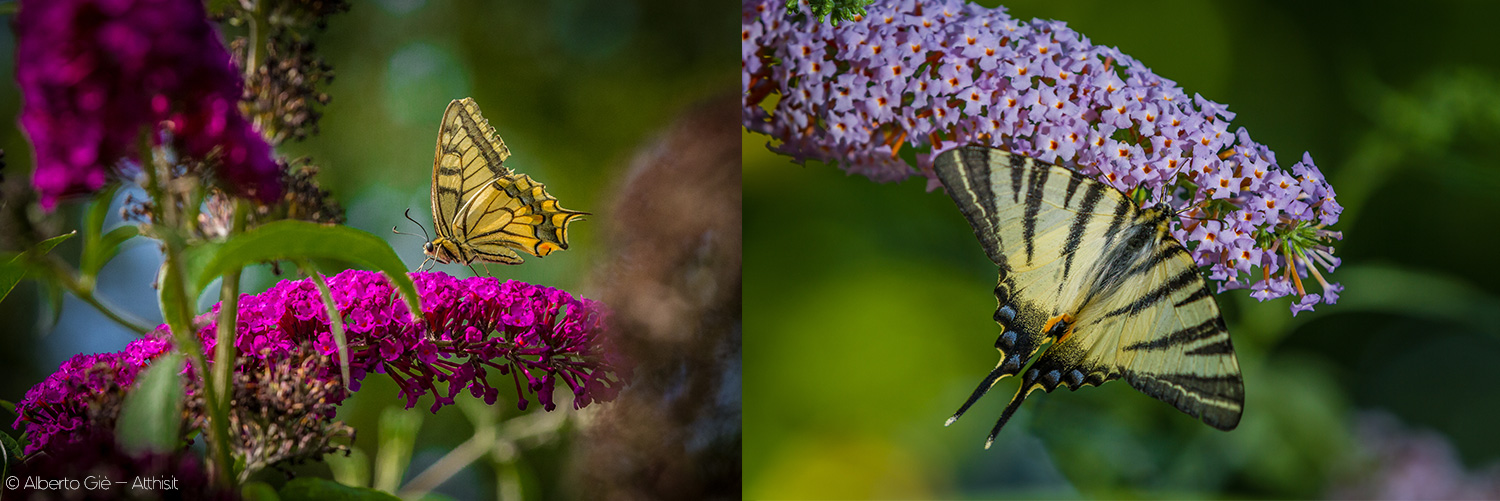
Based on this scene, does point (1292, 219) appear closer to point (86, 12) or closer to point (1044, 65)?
point (1044, 65)

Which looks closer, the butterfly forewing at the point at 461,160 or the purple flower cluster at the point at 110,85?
the purple flower cluster at the point at 110,85

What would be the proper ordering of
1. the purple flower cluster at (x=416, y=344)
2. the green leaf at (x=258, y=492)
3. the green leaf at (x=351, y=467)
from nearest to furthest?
the green leaf at (x=258, y=492) < the purple flower cluster at (x=416, y=344) < the green leaf at (x=351, y=467)

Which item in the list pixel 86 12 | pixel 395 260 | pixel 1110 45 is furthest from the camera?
pixel 1110 45

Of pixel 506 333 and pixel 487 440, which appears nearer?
pixel 506 333

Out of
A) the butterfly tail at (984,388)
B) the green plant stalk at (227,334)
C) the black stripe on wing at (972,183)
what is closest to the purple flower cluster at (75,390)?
the green plant stalk at (227,334)

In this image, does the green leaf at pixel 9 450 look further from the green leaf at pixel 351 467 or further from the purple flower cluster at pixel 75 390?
the green leaf at pixel 351 467

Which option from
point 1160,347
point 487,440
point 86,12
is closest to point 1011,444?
point 1160,347
